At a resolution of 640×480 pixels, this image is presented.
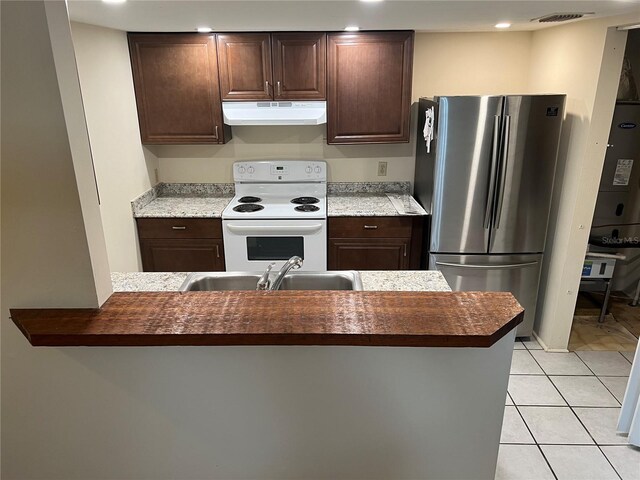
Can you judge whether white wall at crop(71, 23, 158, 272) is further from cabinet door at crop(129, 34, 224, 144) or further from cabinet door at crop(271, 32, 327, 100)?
cabinet door at crop(271, 32, 327, 100)

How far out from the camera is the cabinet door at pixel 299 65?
2900 millimetres

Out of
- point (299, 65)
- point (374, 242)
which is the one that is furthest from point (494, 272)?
point (299, 65)

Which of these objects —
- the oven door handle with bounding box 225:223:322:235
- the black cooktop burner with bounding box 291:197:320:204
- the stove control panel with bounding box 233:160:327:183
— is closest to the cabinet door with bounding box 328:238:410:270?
the oven door handle with bounding box 225:223:322:235

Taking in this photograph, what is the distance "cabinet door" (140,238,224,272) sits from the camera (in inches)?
123

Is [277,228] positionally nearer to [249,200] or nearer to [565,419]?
[249,200]

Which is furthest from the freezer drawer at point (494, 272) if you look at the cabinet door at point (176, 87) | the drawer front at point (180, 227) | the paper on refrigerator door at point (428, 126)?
the cabinet door at point (176, 87)

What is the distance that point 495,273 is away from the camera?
9.79 ft

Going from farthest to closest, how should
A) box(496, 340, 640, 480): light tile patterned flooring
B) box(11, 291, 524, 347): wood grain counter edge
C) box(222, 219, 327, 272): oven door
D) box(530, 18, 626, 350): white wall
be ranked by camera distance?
box(222, 219, 327, 272): oven door, box(530, 18, 626, 350): white wall, box(496, 340, 640, 480): light tile patterned flooring, box(11, 291, 524, 347): wood grain counter edge

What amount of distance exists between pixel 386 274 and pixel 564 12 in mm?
1635

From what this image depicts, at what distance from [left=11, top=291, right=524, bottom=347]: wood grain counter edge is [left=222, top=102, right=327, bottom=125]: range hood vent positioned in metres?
2.13

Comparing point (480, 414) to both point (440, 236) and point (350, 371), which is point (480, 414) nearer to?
point (350, 371)

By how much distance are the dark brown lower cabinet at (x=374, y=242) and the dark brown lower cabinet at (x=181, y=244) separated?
84 cm

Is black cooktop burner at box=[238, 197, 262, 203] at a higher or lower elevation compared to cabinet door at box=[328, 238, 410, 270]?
higher

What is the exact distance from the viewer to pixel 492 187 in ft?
9.05
